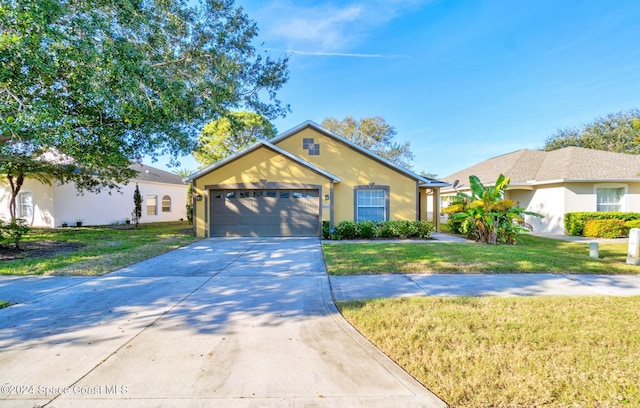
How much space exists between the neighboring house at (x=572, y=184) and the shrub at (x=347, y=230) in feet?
34.8

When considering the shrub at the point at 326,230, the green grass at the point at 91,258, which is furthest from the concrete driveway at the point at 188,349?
the shrub at the point at 326,230

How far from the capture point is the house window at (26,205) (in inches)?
722

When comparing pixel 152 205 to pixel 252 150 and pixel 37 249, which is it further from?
pixel 252 150

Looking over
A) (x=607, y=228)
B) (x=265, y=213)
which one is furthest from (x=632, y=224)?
(x=265, y=213)

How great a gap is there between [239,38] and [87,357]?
42.4ft

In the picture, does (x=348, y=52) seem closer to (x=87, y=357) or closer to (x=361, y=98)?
(x=361, y=98)

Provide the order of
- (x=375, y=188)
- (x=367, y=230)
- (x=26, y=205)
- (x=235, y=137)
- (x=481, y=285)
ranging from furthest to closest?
(x=235, y=137) → (x=26, y=205) → (x=375, y=188) → (x=367, y=230) → (x=481, y=285)

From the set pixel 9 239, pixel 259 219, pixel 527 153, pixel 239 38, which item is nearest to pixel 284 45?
pixel 239 38

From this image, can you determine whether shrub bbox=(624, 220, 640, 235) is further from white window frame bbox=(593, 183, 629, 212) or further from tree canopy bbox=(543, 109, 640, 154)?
tree canopy bbox=(543, 109, 640, 154)

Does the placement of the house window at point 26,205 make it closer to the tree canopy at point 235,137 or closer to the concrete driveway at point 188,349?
the tree canopy at point 235,137

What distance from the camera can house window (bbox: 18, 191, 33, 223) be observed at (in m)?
18.3

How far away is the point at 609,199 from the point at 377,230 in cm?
1342

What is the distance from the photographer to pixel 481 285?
6.17 m

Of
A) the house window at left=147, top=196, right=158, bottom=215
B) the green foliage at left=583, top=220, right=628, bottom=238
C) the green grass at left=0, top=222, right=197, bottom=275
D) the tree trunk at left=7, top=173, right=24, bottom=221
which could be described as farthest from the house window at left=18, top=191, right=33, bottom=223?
the green foliage at left=583, top=220, right=628, bottom=238
